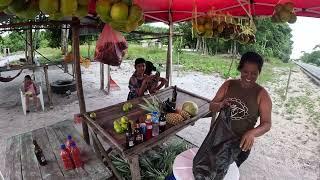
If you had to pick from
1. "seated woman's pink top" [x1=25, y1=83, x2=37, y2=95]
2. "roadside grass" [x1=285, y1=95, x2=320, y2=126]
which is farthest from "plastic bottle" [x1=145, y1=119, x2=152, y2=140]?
"roadside grass" [x1=285, y1=95, x2=320, y2=126]

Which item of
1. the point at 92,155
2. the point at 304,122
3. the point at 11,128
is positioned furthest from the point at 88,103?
the point at 304,122

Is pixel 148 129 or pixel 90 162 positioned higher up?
pixel 148 129

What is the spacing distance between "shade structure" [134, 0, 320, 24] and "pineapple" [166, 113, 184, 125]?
1415mm

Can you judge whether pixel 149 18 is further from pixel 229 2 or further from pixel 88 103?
pixel 88 103

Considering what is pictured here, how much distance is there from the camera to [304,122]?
588cm

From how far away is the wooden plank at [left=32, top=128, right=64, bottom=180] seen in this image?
6.95ft

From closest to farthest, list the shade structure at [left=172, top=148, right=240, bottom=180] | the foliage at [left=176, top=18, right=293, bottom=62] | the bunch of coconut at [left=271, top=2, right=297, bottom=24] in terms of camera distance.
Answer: the shade structure at [left=172, top=148, right=240, bottom=180], the bunch of coconut at [left=271, top=2, right=297, bottom=24], the foliage at [left=176, top=18, right=293, bottom=62]

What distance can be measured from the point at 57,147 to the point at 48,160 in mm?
251

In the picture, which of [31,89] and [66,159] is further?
[31,89]

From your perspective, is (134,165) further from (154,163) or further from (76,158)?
(154,163)

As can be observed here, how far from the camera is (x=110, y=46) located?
411 centimetres

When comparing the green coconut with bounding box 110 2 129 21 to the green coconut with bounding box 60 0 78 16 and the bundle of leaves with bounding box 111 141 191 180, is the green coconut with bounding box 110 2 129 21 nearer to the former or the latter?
the green coconut with bounding box 60 0 78 16

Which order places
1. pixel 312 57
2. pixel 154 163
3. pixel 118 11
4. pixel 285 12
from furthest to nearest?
pixel 312 57 < pixel 154 163 < pixel 285 12 < pixel 118 11

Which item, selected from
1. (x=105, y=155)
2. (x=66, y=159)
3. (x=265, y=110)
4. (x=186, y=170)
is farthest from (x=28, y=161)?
(x=265, y=110)
